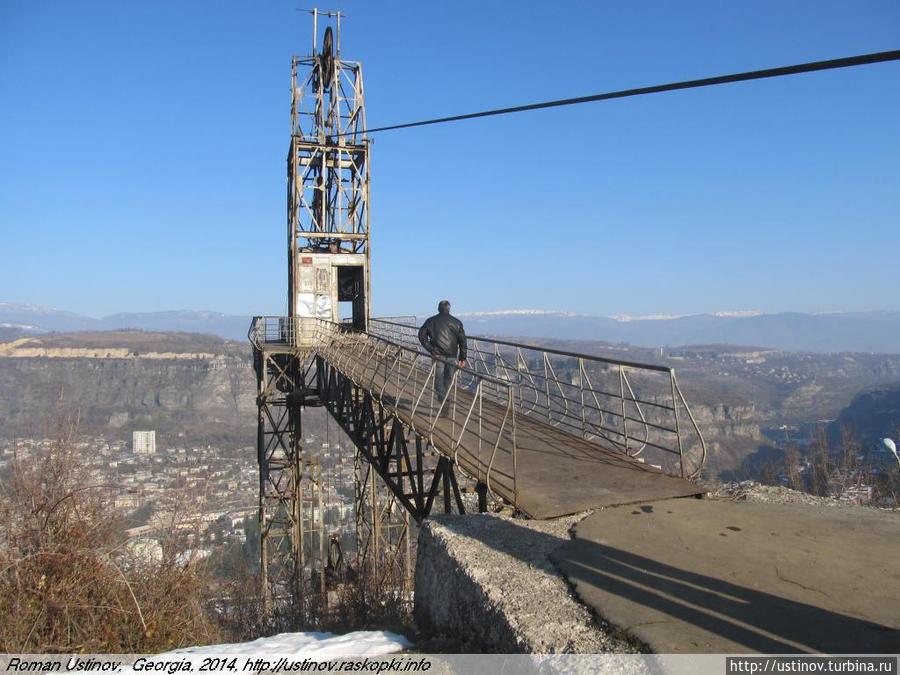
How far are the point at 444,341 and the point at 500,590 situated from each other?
16.8ft

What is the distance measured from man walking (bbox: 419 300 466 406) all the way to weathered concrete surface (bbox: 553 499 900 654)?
12.8 ft

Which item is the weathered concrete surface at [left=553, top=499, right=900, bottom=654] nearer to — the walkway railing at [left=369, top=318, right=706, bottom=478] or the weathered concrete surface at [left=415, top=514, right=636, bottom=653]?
the weathered concrete surface at [left=415, top=514, right=636, bottom=653]

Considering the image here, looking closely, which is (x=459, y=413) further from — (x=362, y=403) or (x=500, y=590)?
(x=500, y=590)

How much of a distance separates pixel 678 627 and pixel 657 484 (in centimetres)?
313

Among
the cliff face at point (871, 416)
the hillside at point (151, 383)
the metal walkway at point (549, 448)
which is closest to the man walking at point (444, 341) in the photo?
the metal walkway at point (549, 448)

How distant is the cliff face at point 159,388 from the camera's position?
188 feet

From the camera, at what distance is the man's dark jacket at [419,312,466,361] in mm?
8844

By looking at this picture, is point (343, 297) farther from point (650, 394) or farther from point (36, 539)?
point (650, 394)

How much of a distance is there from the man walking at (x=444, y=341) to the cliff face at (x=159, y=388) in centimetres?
4733

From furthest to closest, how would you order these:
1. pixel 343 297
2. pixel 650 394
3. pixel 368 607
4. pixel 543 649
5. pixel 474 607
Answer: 1. pixel 650 394
2. pixel 343 297
3. pixel 368 607
4. pixel 474 607
5. pixel 543 649

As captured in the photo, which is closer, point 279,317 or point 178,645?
point 178,645

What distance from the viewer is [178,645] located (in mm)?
5523

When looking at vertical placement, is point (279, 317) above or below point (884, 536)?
above

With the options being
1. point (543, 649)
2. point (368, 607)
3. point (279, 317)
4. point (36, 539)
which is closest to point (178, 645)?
point (36, 539)
